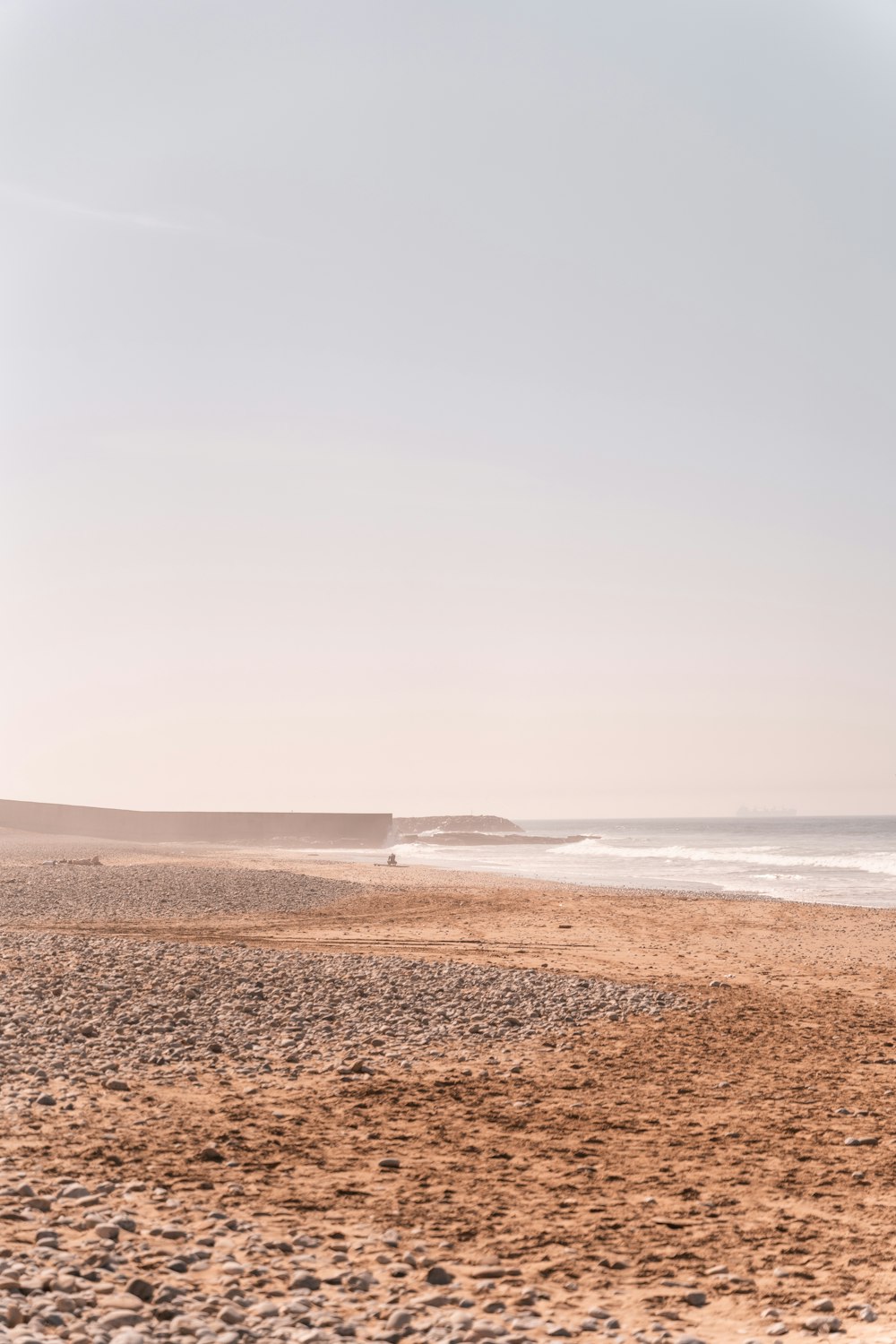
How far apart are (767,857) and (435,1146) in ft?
192

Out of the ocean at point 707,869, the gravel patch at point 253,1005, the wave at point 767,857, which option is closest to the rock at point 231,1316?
the gravel patch at point 253,1005

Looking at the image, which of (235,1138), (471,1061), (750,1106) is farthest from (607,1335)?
(471,1061)

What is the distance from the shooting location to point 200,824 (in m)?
90.8

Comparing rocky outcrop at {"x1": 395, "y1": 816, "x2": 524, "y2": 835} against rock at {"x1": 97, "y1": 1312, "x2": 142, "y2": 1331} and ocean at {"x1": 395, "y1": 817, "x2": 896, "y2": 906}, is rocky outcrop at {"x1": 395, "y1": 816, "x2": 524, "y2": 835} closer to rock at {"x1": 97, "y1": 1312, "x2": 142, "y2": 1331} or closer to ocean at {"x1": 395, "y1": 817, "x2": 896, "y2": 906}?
ocean at {"x1": 395, "y1": 817, "x2": 896, "y2": 906}

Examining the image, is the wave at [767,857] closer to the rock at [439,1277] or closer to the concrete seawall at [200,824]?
the concrete seawall at [200,824]

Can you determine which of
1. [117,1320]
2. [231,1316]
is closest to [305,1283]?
[231,1316]

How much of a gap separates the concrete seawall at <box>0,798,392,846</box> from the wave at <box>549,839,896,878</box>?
2159cm

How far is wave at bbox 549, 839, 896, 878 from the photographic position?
5175 cm

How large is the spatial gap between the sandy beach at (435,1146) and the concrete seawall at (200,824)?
6880 cm

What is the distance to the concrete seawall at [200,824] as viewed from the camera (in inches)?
3209

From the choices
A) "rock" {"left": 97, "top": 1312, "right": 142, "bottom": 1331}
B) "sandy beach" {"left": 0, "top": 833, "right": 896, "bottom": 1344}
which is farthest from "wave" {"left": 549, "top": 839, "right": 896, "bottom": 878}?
"rock" {"left": 97, "top": 1312, "right": 142, "bottom": 1331}

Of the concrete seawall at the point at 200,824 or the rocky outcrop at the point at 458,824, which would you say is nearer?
the concrete seawall at the point at 200,824

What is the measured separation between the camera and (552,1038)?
1170 centimetres

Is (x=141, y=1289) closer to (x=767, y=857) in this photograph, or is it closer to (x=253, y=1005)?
(x=253, y=1005)
